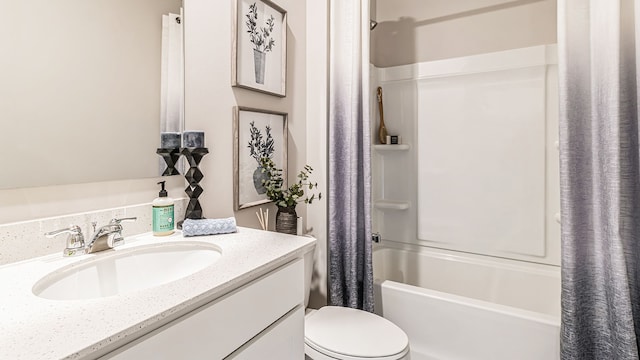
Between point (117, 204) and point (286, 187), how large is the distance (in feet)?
2.95

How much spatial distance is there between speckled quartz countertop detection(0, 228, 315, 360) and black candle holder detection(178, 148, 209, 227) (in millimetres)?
373

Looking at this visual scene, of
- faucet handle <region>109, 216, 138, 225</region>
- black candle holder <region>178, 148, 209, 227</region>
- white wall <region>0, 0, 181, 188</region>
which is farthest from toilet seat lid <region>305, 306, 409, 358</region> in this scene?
white wall <region>0, 0, 181, 188</region>

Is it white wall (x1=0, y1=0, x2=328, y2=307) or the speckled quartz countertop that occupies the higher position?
white wall (x1=0, y1=0, x2=328, y2=307)

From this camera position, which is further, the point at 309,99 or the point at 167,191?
the point at 309,99

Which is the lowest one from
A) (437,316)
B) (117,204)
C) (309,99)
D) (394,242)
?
(437,316)

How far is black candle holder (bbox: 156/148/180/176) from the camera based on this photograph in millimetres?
1248

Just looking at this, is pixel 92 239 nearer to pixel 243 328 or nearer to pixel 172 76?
pixel 243 328

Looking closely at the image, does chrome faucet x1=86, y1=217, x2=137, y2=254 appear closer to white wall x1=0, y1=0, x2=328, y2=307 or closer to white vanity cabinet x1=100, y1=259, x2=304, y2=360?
white wall x1=0, y1=0, x2=328, y2=307

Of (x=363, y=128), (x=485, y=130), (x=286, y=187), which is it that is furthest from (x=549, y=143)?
(x=286, y=187)

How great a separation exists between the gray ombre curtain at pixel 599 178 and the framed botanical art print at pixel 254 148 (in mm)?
1277

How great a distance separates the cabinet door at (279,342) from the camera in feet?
2.88

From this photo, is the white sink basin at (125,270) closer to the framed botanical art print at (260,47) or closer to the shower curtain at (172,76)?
the shower curtain at (172,76)

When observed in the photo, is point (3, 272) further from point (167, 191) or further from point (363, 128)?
point (363, 128)

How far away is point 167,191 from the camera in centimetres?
128
